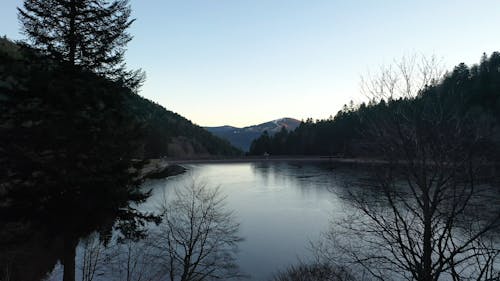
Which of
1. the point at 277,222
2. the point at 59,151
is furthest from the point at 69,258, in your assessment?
the point at 277,222

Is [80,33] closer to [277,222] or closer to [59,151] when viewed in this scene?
[59,151]

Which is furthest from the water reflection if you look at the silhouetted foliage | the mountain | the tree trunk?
the mountain

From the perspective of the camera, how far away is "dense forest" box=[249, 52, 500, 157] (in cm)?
788

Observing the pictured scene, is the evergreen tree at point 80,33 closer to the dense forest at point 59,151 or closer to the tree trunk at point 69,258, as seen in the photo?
the dense forest at point 59,151

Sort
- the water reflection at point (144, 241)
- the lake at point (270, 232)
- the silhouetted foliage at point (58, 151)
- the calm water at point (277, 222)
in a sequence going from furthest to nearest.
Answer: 1. the calm water at point (277, 222)
2. the lake at point (270, 232)
3. the water reflection at point (144, 241)
4. the silhouetted foliage at point (58, 151)

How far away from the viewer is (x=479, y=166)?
7293 mm

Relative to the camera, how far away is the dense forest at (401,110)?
7879 millimetres

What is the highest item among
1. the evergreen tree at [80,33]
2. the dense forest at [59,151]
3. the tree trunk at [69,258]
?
the evergreen tree at [80,33]

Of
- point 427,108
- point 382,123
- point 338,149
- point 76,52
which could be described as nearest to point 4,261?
point 76,52

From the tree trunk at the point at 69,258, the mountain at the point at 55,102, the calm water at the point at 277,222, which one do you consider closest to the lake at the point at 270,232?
the calm water at the point at 277,222

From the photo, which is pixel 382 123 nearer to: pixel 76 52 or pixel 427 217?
pixel 427 217

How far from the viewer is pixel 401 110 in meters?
8.02

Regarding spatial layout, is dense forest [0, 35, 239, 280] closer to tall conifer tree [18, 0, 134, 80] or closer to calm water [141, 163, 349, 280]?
tall conifer tree [18, 0, 134, 80]

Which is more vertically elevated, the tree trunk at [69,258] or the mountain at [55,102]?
the mountain at [55,102]
